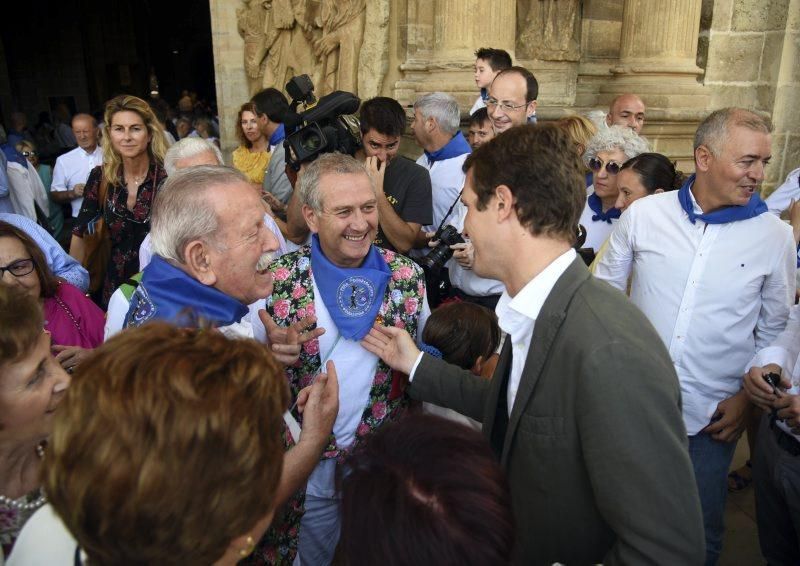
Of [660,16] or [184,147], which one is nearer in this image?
[184,147]

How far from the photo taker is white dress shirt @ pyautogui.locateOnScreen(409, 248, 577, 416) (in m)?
1.44

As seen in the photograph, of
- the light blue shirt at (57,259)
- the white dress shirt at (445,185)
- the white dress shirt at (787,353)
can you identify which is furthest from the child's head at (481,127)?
the light blue shirt at (57,259)

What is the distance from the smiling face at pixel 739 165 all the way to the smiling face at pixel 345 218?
4.35 feet

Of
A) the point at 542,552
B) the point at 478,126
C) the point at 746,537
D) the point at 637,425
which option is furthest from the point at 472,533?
the point at 478,126

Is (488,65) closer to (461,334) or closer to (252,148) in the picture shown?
(252,148)

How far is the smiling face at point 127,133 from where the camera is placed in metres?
3.31

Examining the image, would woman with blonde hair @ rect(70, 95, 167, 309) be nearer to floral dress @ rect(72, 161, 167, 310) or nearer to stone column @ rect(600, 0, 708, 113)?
floral dress @ rect(72, 161, 167, 310)

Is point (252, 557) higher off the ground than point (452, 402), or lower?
lower

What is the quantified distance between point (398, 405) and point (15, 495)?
1236mm

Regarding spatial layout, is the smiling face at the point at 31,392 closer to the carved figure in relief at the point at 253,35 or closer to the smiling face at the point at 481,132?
the smiling face at the point at 481,132

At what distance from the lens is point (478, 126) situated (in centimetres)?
415

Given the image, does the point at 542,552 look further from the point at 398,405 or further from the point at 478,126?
the point at 478,126

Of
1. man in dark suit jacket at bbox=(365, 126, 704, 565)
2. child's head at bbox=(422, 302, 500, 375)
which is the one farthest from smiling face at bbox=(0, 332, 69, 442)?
child's head at bbox=(422, 302, 500, 375)

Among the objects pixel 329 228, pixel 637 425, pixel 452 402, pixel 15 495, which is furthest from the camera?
pixel 329 228
